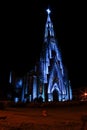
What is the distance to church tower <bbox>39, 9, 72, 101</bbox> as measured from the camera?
158 ft

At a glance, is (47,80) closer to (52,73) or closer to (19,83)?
(52,73)

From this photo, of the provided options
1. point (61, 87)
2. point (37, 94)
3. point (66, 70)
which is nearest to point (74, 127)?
point (37, 94)

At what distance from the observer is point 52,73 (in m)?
50.1

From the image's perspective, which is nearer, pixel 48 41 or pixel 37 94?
pixel 37 94

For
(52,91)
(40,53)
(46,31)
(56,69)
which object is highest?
(46,31)

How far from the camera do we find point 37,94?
45.9m

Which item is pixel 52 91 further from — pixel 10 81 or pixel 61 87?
pixel 10 81

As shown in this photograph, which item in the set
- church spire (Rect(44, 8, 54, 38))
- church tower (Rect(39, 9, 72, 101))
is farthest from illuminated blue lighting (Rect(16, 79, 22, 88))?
church spire (Rect(44, 8, 54, 38))

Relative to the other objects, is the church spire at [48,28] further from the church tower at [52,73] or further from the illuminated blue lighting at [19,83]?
the illuminated blue lighting at [19,83]

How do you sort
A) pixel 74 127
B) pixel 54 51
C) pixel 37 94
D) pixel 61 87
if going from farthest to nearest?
pixel 54 51 < pixel 61 87 < pixel 37 94 < pixel 74 127

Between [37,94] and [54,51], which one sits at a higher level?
[54,51]

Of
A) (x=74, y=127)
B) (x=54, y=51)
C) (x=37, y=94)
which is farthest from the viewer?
(x=54, y=51)

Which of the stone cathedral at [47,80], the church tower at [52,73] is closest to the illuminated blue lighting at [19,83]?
the stone cathedral at [47,80]

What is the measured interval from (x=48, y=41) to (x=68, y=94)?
12.9 m
